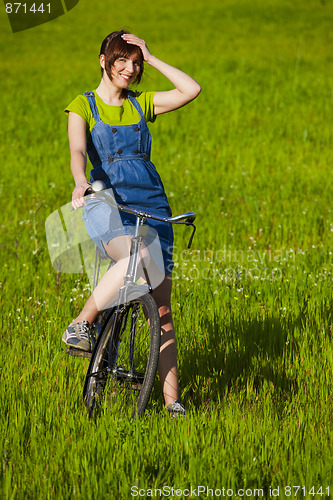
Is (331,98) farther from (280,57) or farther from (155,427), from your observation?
(155,427)

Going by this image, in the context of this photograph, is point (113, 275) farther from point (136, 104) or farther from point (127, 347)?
point (136, 104)

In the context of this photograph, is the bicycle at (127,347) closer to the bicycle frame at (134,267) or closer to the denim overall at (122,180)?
the bicycle frame at (134,267)

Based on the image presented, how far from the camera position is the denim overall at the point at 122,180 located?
3947 mm

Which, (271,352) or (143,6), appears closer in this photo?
(271,352)

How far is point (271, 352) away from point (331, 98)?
37.4 feet

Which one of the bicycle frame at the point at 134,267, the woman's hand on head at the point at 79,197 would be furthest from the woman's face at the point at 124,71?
the woman's hand on head at the point at 79,197

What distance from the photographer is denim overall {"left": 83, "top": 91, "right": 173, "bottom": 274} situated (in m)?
3.95

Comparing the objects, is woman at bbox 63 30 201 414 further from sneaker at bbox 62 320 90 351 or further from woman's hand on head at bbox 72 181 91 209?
woman's hand on head at bbox 72 181 91 209

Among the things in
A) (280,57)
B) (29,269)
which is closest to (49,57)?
(280,57)

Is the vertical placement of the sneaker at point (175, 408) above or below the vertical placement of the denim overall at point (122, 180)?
below

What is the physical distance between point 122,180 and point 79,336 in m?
0.94

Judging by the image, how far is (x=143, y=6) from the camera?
2989cm

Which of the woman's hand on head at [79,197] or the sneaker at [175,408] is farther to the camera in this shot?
the sneaker at [175,408]

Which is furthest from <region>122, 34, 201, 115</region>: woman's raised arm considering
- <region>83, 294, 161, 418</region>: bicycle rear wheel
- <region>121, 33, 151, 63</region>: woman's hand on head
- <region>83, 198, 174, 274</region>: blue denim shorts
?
<region>83, 294, 161, 418</region>: bicycle rear wheel
